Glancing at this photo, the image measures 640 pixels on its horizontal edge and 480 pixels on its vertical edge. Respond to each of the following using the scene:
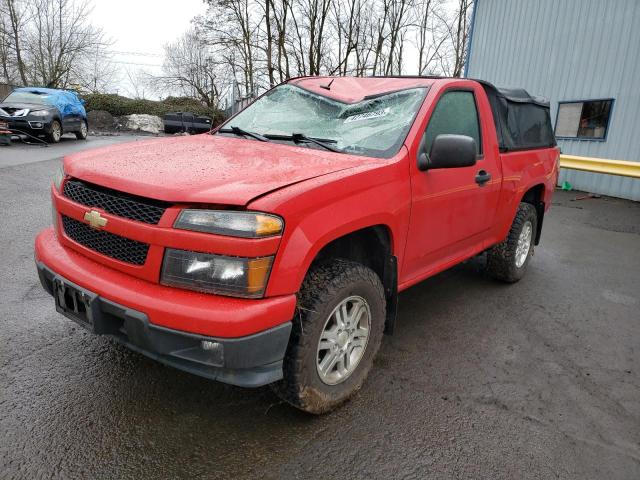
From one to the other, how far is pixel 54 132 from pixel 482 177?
609 inches

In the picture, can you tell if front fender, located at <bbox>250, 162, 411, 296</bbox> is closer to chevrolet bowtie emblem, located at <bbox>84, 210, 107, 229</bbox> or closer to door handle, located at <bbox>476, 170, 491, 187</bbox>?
chevrolet bowtie emblem, located at <bbox>84, 210, 107, 229</bbox>

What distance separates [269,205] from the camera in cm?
203

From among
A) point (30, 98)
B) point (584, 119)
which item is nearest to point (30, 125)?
point (30, 98)

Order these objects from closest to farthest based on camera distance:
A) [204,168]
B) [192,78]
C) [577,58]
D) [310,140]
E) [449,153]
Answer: [204,168] < [449,153] < [310,140] < [577,58] < [192,78]

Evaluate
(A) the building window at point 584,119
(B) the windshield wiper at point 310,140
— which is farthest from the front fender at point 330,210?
(A) the building window at point 584,119

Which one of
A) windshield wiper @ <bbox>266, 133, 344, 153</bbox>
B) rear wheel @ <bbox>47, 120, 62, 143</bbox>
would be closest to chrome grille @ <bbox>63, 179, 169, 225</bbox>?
windshield wiper @ <bbox>266, 133, 344, 153</bbox>

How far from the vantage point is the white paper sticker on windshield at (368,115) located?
123 inches

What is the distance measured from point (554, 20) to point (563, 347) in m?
12.0

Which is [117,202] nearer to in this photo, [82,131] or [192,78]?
[82,131]

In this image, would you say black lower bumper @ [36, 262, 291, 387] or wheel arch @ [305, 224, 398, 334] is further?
wheel arch @ [305, 224, 398, 334]

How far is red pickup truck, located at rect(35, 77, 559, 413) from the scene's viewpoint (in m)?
2.02

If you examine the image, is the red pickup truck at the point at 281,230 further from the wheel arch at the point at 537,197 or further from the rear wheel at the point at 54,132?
the rear wheel at the point at 54,132

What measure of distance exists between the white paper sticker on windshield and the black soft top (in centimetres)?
128

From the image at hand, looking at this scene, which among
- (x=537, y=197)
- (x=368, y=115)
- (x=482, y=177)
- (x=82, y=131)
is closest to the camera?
(x=368, y=115)
